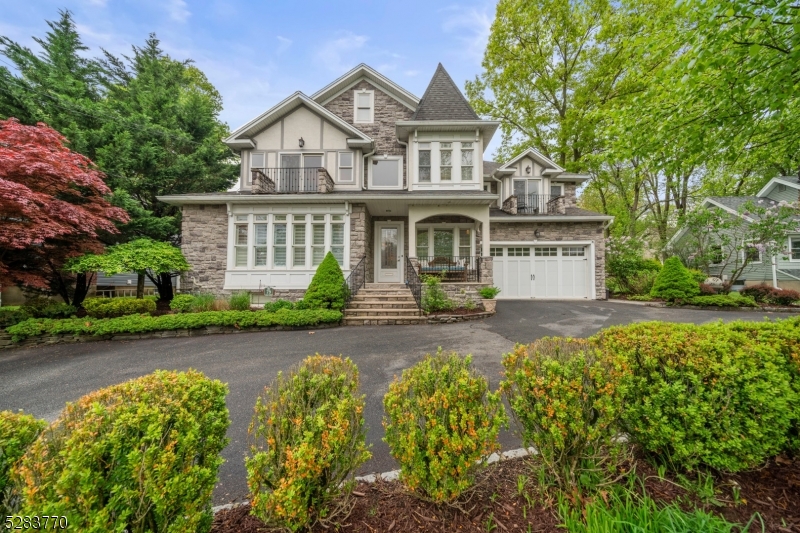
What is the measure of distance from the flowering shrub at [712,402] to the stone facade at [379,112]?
12.8 meters

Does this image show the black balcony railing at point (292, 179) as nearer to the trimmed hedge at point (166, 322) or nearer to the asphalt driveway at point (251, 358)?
the trimmed hedge at point (166, 322)

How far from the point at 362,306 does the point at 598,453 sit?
7.78 m

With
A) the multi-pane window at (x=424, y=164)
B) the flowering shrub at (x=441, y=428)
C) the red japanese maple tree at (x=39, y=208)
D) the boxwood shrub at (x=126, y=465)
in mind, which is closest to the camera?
the boxwood shrub at (x=126, y=465)

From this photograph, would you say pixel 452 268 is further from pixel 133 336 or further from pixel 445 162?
pixel 133 336

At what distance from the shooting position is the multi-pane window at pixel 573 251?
44.3 ft

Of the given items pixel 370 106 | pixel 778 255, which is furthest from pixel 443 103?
pixel 778 255

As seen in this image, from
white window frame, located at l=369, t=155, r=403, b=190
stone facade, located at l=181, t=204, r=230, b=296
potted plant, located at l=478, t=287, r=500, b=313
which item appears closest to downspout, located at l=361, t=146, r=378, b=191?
white window frame, located at l=369, t=155, r=403, b=190

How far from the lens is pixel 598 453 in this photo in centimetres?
200

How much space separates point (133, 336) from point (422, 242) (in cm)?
986

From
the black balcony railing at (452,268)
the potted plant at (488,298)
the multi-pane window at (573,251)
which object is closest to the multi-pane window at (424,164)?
the black balcony railing at (452,268)

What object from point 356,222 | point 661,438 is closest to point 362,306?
point 356,222

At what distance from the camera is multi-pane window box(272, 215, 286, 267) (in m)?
11.0

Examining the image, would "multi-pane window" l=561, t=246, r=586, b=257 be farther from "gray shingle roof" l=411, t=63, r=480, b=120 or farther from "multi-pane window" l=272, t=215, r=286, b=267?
"multi-pane window" l=272, t=215, r=286, b=267

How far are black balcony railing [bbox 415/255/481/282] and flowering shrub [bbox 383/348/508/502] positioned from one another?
351 inches
